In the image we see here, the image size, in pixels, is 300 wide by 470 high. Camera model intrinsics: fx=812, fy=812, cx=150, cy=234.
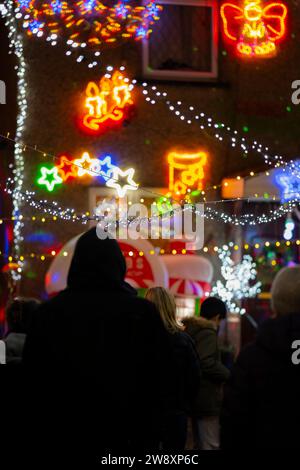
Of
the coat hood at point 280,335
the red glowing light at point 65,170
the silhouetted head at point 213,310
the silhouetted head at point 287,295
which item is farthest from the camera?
the red glowing light at point 65,170

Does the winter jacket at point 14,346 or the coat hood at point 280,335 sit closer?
the coat hood at point 280,335

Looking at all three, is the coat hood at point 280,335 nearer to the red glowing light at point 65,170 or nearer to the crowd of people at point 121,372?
the crowd of people at point 121,372

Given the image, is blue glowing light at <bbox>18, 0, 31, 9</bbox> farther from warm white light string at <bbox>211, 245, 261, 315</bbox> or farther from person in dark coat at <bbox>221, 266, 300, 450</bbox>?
person in dark coat at <bbox>221, 266, 300, 450</bbox>

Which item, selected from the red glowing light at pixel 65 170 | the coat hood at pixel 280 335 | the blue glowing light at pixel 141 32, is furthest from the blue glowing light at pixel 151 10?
the coat hood at pixel 280 335

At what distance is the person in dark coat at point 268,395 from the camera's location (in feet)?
12.3

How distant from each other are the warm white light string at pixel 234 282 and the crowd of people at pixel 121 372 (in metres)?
7.88

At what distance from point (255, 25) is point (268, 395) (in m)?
8.75

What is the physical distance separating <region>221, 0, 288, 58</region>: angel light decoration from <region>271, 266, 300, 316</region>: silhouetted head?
822cm

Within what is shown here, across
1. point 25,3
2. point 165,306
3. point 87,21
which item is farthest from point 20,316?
point 87,21

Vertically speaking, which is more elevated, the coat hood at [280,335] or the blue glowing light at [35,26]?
the blue glowing light at [35,26]

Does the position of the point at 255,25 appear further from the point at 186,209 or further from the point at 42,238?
the point at 42,238

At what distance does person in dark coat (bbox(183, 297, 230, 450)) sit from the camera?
22.4 ft

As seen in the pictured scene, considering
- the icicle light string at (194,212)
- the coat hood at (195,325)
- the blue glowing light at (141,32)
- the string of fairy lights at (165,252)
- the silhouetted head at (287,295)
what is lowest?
the coat hood at (195,325)
